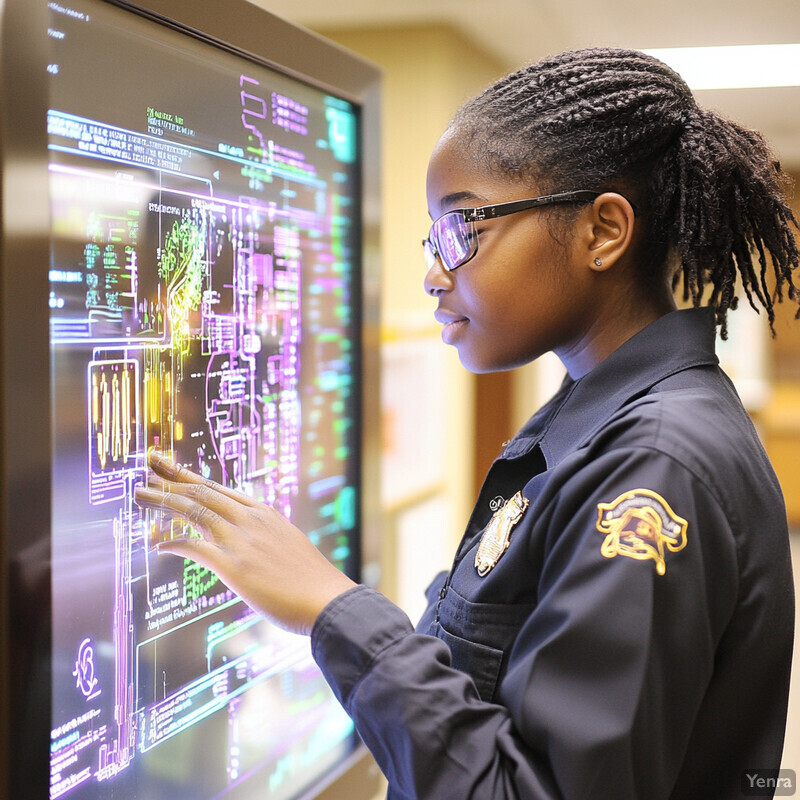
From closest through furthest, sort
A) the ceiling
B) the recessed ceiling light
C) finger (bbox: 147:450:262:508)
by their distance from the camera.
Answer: finger (bbox: 147:450:262:508) < the ceiling < the recessed ceiling light

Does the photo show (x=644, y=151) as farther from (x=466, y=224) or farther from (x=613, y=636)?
(x=613, y=636)

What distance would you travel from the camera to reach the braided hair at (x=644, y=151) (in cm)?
92

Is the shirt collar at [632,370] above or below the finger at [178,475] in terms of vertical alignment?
above

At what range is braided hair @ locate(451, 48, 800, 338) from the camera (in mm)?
920

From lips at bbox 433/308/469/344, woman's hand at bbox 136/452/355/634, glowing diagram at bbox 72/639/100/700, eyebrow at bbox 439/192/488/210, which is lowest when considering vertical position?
glowing diagram at bbox 72/639/100/700

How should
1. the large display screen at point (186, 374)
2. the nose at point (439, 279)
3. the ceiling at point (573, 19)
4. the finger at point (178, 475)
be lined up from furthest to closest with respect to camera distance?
the ceiling at point (573, 19) → the nose at point (439, 279) → the finger at point (178, 475) → the large display screen at point (186, 374)

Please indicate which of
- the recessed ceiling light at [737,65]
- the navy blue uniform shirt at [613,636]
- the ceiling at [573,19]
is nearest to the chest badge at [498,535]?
the navy blue uniform shirt at [613,636]

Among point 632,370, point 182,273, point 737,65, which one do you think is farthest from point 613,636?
point 737,65

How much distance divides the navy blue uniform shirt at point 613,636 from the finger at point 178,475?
0.15m

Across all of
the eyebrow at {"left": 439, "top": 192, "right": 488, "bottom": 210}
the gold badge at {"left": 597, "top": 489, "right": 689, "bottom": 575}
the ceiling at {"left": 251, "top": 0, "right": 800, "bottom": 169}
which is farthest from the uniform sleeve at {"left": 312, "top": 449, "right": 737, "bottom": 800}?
the ceiling at {"left": 251, "top": 0, "right": 800, "bottom": 169}

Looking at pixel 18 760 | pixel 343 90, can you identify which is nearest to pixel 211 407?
pixel 18 760

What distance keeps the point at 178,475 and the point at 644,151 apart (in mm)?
594

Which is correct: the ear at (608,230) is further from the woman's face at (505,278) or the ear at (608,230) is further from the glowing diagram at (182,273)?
the glowing diagram at (182,273)
